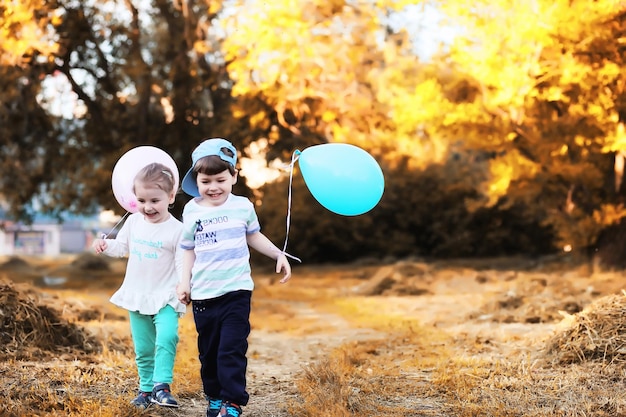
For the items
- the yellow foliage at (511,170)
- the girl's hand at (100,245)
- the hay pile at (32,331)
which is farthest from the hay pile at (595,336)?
the yellow foliage at (511,170)

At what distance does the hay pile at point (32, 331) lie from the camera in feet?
17.1

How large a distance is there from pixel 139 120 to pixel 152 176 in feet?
32.5

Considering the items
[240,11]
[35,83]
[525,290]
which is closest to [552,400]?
[525,290]

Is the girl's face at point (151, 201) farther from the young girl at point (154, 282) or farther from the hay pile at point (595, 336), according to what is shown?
the hay pile at point (595, 336)

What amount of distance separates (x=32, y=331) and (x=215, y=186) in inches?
96.0

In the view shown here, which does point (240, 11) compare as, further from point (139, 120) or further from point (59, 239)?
point (59, 239)

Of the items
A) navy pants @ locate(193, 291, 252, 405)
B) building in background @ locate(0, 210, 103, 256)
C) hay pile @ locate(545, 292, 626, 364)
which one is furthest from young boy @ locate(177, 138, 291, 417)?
building in background @ locate(0, 210, 103, 256)

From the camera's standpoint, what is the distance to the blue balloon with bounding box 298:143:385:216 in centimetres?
396

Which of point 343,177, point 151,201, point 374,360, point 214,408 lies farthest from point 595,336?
point 151,201

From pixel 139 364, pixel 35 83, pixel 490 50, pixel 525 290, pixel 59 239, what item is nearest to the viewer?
pixel 139 364

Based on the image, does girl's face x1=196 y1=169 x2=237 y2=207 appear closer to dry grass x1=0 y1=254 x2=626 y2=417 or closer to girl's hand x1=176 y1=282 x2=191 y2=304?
girl's hand x1=176 y1=282 x2=191 y2=304

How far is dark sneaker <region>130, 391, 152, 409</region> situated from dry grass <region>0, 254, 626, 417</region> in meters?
0.08

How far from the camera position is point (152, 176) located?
397 centimetres

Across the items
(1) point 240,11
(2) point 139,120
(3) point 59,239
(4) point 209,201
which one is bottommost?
(3) point 59,239
